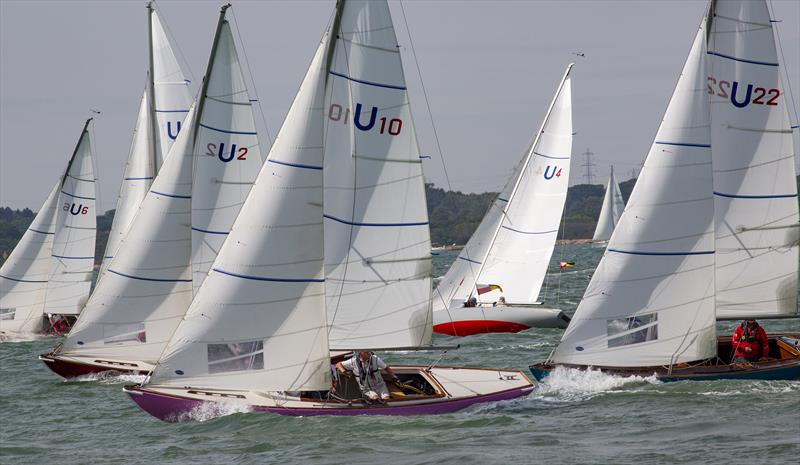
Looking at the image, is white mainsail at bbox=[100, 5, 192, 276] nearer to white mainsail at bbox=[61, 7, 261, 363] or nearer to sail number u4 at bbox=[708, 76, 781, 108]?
white mainsail at bbox=[61, 7, 261, 363]

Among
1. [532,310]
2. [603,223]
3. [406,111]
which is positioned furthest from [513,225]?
[603,223]

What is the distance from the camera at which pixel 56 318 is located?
3812 centimetres

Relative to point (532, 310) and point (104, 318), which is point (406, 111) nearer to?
point (104, 318)

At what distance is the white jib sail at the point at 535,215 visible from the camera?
35625mm

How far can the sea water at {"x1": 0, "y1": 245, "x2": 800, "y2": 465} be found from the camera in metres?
17.0

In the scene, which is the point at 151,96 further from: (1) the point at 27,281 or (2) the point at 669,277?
(2) the point at 669,277

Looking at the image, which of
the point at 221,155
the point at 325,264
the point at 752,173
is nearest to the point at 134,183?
the point at 221,155

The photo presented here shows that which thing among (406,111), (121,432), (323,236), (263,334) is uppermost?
(406,111)

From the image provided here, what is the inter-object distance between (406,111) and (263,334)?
13.9ft

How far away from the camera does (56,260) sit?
3666 centimetres

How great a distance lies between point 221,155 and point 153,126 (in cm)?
684

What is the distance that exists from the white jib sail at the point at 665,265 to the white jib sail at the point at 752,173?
1.74 m

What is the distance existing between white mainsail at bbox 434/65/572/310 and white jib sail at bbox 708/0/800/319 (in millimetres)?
11615

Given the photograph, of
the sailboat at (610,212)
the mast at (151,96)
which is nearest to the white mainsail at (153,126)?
the mast at (151,96)
